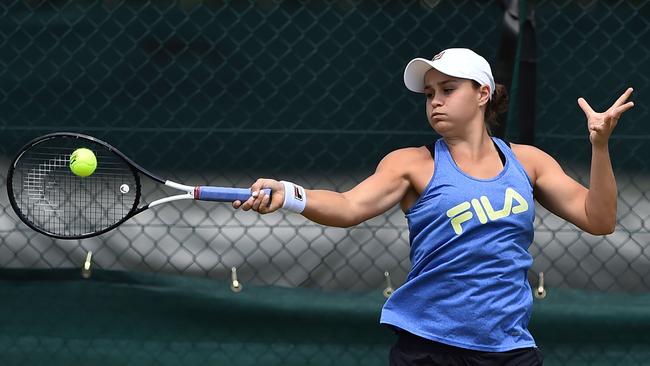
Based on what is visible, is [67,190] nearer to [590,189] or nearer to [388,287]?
[388,287]

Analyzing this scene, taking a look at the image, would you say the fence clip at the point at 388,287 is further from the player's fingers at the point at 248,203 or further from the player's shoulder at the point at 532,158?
the player's fingers at the point at 248,203

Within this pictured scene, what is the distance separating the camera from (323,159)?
15.8 feet

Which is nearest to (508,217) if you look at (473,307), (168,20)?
(473,307)

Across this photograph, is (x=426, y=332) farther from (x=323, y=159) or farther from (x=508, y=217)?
(x=323, y=159)

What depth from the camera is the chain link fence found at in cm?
471

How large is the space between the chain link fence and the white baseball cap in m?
1.20

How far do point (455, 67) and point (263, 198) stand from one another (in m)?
0.65

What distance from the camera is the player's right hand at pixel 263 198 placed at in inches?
129

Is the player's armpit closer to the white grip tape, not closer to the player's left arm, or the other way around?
the white grip tape

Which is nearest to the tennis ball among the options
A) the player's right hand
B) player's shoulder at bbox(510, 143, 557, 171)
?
the player's right hand

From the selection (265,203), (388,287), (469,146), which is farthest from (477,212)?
(388,287)

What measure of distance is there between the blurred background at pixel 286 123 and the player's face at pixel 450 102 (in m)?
1.24

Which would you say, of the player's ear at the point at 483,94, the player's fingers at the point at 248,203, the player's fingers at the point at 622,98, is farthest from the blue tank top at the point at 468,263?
the player's fingers at the point at 248,203

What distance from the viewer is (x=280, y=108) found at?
15.7 feet
